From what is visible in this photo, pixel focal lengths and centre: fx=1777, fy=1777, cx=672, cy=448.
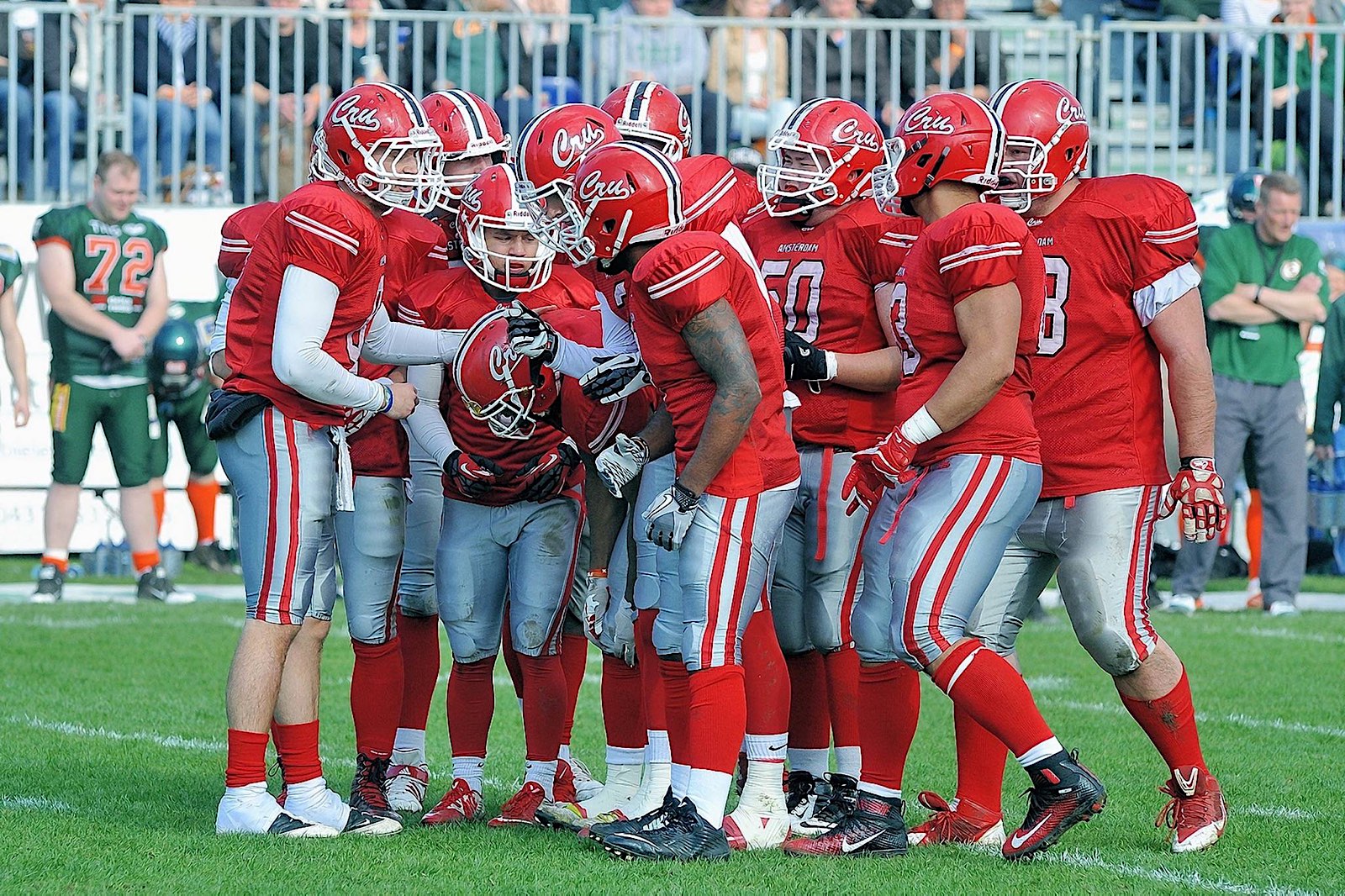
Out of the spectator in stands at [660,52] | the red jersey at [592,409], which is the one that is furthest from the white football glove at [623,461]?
the spectator in stands at [660,52]

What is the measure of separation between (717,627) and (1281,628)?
526 centimetres

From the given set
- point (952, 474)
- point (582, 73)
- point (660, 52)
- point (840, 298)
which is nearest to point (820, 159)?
point (840, 298)

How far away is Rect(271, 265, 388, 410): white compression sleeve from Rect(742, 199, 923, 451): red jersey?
1.28 m

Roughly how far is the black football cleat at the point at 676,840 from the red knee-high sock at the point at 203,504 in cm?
653

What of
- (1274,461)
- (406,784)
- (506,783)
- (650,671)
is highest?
(1274,461)

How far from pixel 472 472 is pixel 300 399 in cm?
53

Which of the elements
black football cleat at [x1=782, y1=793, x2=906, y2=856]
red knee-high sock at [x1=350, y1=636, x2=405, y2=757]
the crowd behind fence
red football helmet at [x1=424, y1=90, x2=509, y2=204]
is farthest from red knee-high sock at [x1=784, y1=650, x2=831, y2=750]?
the crowd behind fence

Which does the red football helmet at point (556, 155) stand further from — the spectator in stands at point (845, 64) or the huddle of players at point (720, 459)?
the spectator in stands at point (845, 64)

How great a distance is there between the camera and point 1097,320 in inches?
188

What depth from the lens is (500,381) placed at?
16.1 ft

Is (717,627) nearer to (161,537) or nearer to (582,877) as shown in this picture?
(582,877)

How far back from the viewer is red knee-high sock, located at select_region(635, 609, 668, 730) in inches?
187

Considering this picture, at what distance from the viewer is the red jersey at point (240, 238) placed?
17.6 feet

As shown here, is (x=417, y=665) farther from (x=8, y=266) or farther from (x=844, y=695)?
(x=8, y=266)
